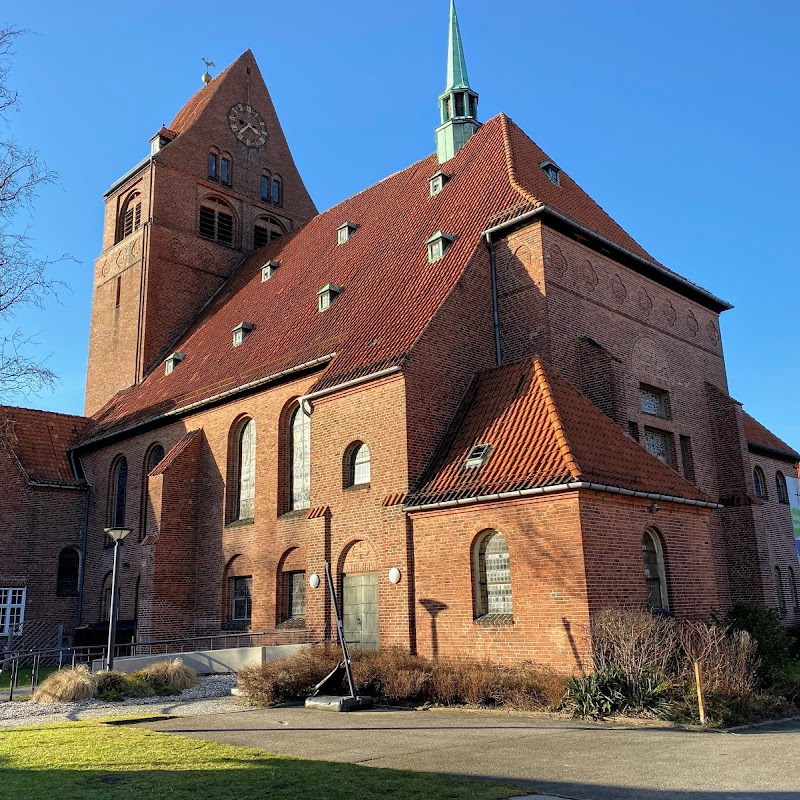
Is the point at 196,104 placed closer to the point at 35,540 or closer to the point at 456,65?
the point at 456,65

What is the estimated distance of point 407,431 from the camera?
643 inches

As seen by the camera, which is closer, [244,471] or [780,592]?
[244,471]

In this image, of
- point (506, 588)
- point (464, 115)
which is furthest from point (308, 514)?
point (464, 115)

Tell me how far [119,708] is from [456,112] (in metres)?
19.8

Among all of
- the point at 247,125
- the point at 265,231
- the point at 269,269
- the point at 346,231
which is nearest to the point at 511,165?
the point at 346,231

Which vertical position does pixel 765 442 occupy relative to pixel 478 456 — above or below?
above

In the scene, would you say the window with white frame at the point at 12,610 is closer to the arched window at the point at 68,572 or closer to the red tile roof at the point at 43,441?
the arched window at the point at 68,572

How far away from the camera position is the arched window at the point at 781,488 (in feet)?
93.0

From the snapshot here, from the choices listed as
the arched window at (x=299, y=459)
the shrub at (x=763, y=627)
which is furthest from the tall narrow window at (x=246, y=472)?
the shrub at (x=763, y=627)

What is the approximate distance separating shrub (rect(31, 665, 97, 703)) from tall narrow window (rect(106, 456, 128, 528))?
12827mm

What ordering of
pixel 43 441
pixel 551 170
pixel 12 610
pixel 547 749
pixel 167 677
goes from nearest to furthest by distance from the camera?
pixel 547 749, pixel 167 677, pixel 551 170, pixel 12 610, pixel 43 441

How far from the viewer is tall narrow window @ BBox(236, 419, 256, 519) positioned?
22.2m

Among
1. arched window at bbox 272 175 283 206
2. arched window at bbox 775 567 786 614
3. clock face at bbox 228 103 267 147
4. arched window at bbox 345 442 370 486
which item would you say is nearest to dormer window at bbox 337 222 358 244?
arched window at bbox 345 442 370 486

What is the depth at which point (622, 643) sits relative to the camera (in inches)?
469
